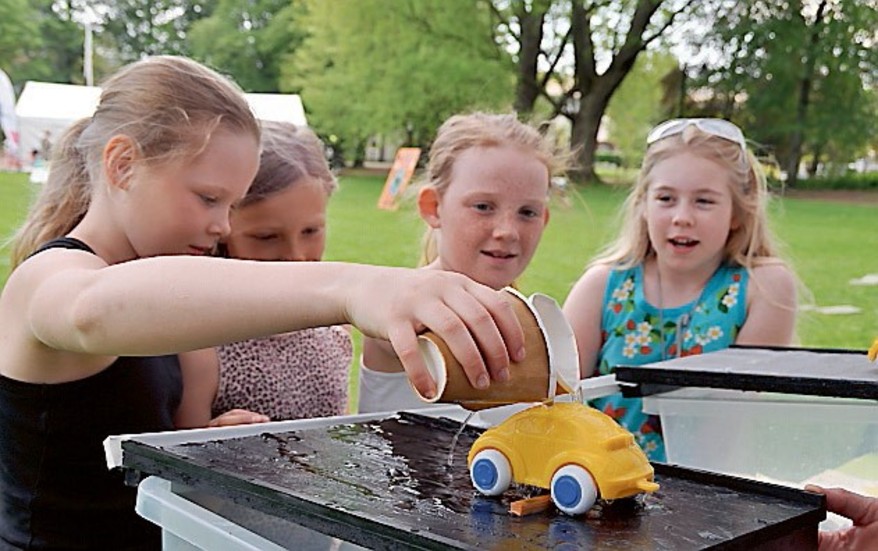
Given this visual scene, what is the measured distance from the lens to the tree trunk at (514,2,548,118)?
1836 cm

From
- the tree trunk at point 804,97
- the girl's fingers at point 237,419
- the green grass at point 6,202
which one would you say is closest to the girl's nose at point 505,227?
the girl's fingers at point 237,419

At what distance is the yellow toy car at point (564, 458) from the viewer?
548mm

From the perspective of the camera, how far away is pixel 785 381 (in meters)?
0.98

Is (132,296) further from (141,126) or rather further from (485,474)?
(141,126)

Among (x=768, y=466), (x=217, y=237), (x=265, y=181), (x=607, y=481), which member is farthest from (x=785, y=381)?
(x=265, y=181)

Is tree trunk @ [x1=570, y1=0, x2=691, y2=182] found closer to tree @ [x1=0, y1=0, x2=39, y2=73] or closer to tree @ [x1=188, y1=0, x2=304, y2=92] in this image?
tree @ [x1=188, y1=0, x2=304, y2=92]

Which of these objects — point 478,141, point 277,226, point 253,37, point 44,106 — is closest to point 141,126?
point 277,226

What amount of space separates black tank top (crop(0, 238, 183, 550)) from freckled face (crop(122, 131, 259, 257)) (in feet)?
0.24

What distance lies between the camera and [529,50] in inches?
752

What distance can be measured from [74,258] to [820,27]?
20.7m

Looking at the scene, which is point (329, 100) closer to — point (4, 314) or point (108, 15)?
point (108, 15)

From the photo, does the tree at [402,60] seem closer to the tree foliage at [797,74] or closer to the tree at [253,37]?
the tree at [253,37]

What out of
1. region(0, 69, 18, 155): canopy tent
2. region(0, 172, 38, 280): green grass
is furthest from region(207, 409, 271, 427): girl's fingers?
region(0, 69, 18, 155): canopy tent

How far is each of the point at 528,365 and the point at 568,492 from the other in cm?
8
